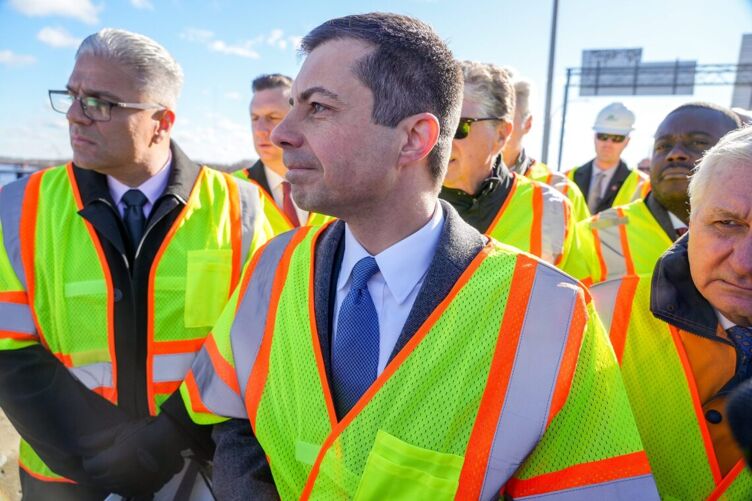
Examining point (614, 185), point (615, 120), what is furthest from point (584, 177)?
point (615, 120)

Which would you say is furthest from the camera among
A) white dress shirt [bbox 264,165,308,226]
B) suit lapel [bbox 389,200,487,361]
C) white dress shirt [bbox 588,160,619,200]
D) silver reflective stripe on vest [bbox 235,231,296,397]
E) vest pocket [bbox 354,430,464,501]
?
white dress shirt [bbox 588,160,619,200]

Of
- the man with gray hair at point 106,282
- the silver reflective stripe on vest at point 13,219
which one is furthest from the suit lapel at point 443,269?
the silver reflective stripe on vest at point 13,219

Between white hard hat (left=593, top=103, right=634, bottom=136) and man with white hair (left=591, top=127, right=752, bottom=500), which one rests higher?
white hard hat (left=593, top=103, right=634, bottom=136)

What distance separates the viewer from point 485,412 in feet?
4.21

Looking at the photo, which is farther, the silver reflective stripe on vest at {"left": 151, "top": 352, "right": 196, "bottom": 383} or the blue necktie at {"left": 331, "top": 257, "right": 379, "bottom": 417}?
the silver reflective stripe on vest at {"left": 151, "top": 352, "right": 196, "bottom": 383}

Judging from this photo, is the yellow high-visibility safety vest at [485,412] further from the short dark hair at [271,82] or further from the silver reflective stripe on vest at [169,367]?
the short dark hair at [271,82]

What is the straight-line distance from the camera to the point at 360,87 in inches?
60.2

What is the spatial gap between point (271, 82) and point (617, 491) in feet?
13.1

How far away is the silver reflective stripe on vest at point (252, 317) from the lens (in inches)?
A: 62.5

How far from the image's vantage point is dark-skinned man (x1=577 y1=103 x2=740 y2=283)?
243cm

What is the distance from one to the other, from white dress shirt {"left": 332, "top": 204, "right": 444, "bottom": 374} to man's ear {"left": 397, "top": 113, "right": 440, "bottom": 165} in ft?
0.68

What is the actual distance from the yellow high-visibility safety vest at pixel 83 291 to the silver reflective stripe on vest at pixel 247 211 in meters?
0.13

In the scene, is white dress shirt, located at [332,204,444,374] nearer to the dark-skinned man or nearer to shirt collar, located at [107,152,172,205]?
shirt collar, located at [107,152,172,205]

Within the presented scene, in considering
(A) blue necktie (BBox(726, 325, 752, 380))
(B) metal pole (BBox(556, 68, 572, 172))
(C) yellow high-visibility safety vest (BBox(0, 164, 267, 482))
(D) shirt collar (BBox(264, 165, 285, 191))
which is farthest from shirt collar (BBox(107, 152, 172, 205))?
(B) metal pole (BBox(556, 68, 572, 172))
